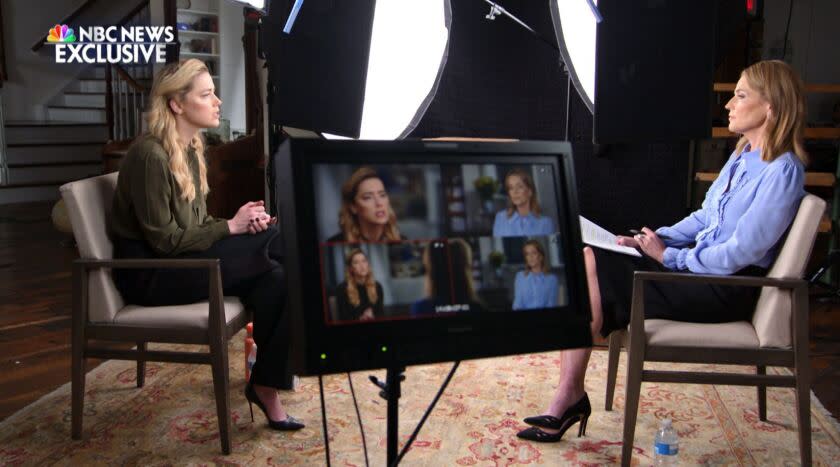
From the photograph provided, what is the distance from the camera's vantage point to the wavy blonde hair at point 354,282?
1140mm

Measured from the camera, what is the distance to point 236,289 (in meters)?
2.45

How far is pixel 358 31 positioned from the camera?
2010 mm

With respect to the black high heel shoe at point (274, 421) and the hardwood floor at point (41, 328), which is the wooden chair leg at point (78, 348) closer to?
the hardwood floor at point (41, 328)

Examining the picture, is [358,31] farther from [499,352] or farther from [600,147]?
[600,147]

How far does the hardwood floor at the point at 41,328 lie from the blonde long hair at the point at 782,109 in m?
1.05

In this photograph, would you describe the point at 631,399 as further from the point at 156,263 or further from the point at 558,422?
the point at 156,263

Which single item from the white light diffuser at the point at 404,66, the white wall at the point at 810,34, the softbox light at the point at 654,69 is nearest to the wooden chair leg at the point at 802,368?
the softbox light at the point at 654,69

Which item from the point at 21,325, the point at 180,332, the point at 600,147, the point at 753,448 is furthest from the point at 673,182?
the point at 21,325

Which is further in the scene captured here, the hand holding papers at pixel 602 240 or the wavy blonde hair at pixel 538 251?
the hand holding papers at pixel 602 240

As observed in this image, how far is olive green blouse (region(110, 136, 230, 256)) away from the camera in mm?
2322

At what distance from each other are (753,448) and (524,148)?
63.5 inches

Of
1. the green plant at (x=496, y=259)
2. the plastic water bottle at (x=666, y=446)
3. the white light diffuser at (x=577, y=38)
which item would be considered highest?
the white light diffuser at (x=577, y=38)

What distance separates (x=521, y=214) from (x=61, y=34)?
9.16 m

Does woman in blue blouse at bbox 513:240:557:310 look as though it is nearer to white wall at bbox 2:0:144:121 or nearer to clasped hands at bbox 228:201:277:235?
clasped hands at bbox 228:201:277:235
